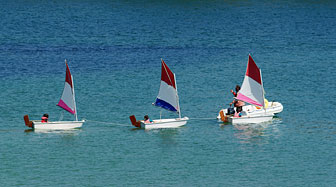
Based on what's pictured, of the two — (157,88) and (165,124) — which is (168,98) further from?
(157,88)

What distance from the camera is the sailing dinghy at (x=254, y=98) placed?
82.4 m

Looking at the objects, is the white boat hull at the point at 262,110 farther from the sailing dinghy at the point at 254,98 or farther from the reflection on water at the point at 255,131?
the reflection on water at the point at 255,131

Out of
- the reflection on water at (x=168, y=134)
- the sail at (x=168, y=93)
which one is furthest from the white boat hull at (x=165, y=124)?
the sail at (x=168, y=93)

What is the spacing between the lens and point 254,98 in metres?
83.7

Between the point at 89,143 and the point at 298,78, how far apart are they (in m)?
46.7

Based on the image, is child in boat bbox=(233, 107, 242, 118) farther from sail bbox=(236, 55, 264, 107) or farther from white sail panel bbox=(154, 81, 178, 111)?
white sail panel bbox=(154, 81, 178, 111)

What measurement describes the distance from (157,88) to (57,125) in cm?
2845

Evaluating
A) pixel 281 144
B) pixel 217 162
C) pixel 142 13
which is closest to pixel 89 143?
pixel 217 162

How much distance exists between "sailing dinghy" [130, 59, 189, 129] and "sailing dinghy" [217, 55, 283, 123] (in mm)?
5659

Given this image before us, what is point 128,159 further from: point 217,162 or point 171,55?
point 171,55

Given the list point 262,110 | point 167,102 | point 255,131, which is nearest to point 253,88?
point 262,110

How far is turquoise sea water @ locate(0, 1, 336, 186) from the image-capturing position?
6600cm

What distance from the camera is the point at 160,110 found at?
90.2m

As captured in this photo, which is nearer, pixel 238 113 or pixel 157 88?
pixel 238 113
